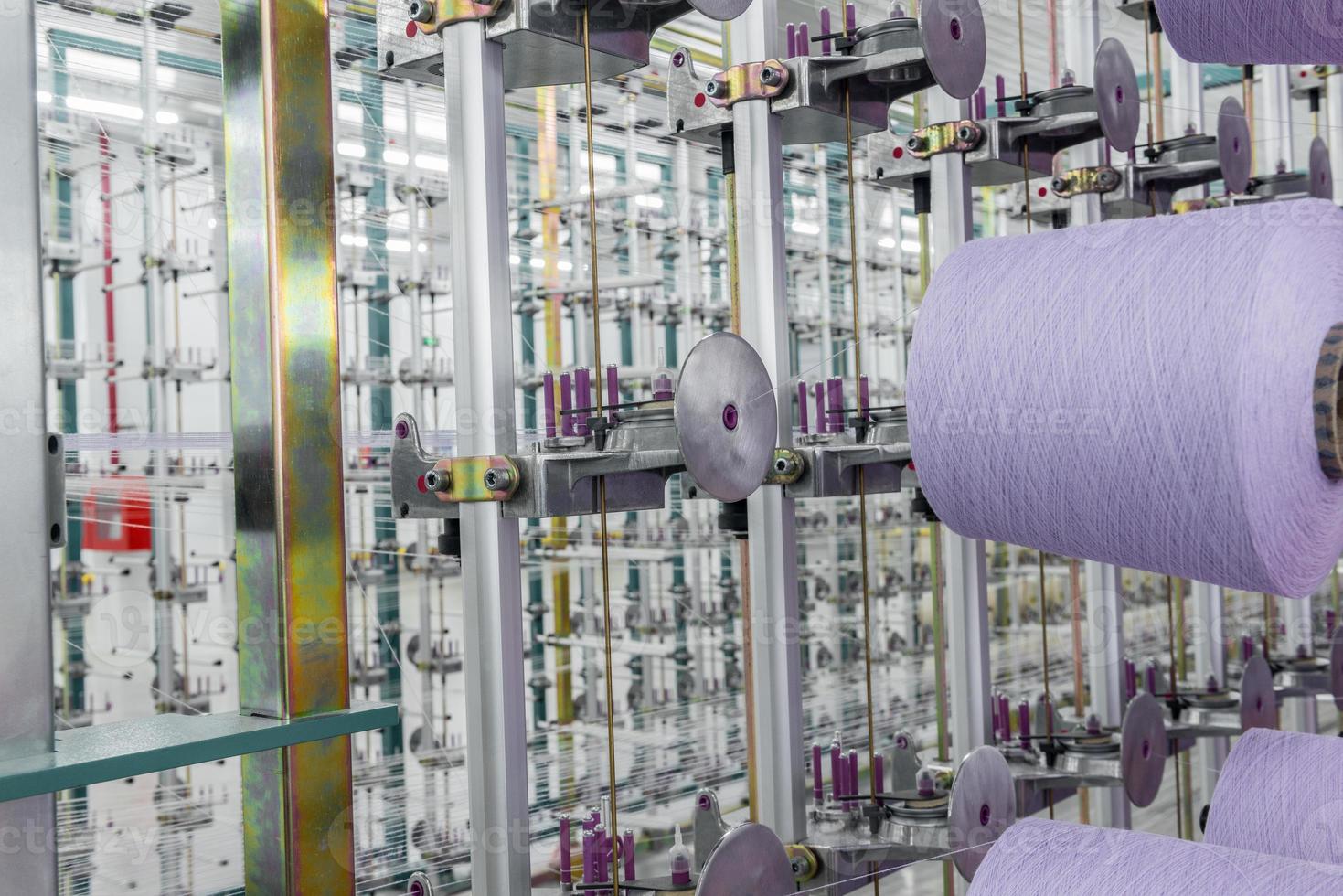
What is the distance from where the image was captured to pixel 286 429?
1.54 m

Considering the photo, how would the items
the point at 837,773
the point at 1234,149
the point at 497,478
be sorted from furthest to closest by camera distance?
the point at 1234,149 < the point at 837,773 < the point at 497,478

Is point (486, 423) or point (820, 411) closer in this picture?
point (486, 423)

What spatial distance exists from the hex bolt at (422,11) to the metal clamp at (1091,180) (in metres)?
1.81

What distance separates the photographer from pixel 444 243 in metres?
4.53

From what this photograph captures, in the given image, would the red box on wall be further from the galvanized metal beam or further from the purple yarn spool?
the purple yarn spool

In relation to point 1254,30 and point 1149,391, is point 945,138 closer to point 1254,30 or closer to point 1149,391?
point 1254,30

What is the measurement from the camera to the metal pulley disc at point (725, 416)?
147 centimetres

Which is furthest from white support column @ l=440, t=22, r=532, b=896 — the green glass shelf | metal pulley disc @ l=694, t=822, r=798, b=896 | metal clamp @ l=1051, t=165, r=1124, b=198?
metal clamp @ l=1051, t=165, r=1124, b=198

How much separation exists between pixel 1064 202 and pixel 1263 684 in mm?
1287

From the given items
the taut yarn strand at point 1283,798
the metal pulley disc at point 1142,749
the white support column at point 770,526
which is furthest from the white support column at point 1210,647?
the taut yarn strand at point 1283,798

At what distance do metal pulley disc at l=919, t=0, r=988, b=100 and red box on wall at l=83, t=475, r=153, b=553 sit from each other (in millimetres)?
1856

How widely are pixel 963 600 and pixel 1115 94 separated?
1020 millimetres

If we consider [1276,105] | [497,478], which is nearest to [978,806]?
[497,478]

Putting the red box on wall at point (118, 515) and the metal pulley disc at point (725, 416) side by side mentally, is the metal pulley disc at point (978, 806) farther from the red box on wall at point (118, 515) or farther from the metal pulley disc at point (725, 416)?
the red box on wall at point (118, 515)
